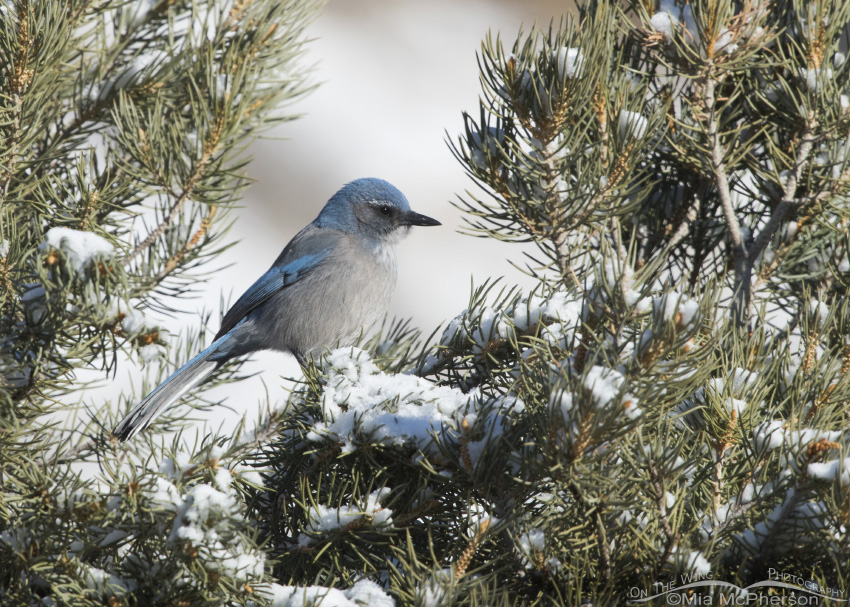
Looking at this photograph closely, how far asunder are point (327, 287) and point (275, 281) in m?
0.32

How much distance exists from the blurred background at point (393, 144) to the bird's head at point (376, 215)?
7.37ft

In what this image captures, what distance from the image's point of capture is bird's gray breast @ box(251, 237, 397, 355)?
342 cm

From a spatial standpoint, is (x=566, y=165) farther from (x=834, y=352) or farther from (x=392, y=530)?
(x=392, y=530)

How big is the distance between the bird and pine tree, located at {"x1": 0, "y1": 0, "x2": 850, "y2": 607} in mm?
1228

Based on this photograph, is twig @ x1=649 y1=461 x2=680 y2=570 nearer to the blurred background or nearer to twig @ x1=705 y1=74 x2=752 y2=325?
twig @ x1=705 y1=74 x2=752 y2=325

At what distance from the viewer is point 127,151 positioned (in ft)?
6.24

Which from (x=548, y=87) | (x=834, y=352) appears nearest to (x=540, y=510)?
(x=834, y=352)

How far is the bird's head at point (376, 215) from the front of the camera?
387cm

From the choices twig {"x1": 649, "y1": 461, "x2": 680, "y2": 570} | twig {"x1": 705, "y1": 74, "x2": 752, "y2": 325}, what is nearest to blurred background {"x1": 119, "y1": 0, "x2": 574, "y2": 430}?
twig {"x1": 705, "y1": 74, "x2": 752, "y2": 325}

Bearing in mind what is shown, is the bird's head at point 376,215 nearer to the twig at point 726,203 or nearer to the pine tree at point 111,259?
the pine tree at point 111,259

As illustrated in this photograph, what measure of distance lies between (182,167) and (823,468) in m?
1.64

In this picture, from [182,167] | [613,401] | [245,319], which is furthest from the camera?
[245,319]

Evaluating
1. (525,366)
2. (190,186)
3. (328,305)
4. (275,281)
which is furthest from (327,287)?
(525,366)

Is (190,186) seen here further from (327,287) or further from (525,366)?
(327,287)
